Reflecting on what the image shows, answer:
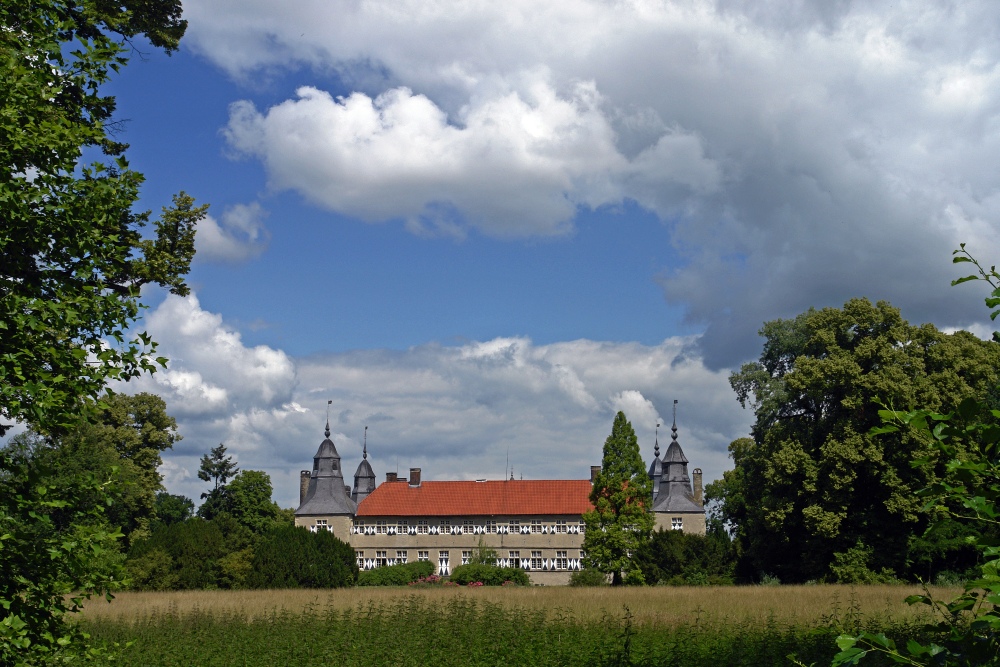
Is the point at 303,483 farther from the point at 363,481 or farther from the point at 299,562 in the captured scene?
the point at 299,562

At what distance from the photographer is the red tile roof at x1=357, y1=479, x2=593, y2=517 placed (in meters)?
79.1

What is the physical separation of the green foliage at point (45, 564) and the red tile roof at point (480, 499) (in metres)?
72.5

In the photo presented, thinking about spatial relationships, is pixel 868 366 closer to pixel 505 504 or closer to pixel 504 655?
pixel 504 655

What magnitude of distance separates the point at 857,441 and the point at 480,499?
161 ft

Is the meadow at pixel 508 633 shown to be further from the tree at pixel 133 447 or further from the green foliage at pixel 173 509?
the green foliage at pixel 173 509

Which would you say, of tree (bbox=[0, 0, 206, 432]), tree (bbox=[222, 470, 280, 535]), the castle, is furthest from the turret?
tree (bbox=[0, 0, 206, 432])

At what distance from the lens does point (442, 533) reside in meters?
79.9

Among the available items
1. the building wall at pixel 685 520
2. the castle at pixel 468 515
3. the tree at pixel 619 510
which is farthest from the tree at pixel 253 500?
the building wall at pixel 685 520

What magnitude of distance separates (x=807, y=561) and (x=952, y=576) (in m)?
7.00

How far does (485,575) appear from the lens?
159 ft

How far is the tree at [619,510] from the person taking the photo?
1868 inches

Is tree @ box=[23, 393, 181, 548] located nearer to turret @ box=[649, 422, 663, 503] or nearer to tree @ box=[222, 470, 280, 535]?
tree @ box=[222, 470, 280, 535]

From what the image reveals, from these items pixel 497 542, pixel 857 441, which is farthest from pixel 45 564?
pixel 497 542

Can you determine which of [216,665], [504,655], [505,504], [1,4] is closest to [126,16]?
[1,4]
